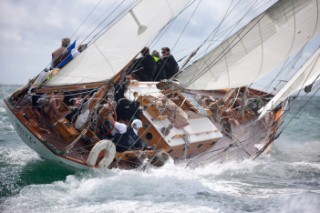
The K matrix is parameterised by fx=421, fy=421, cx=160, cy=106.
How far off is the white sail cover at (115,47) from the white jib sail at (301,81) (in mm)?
4321

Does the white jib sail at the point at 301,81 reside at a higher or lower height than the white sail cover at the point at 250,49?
lower

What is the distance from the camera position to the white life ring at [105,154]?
763cm

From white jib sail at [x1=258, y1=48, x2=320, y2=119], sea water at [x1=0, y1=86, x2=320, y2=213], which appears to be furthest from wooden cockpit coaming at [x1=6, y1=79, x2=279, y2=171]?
white jib sail at [x1=258, y1=48, x2=320, y2=119]

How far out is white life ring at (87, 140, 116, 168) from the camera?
763cm

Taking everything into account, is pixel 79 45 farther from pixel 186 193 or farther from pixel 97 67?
pixel 186 193

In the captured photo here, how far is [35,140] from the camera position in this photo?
806cm

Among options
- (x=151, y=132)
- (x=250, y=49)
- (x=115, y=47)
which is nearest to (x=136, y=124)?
(x=151, y=132)

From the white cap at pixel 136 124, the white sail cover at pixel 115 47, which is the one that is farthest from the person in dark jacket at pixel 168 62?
the white sail cover at pixel 115 47

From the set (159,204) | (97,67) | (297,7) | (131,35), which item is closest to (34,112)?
(97,67)

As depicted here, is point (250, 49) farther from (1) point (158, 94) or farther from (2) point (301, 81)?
(1) point (158, 94)

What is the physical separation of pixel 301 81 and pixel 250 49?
205 cm

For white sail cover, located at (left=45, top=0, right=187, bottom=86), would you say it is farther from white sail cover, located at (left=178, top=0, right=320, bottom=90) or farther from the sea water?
white sail cover, located at (left=178, top=0, right=320, bottom=90)

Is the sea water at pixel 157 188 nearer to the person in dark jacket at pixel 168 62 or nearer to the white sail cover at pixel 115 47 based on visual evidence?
the white sail cover at pixel 115 47

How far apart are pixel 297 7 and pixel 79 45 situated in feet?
17.3
